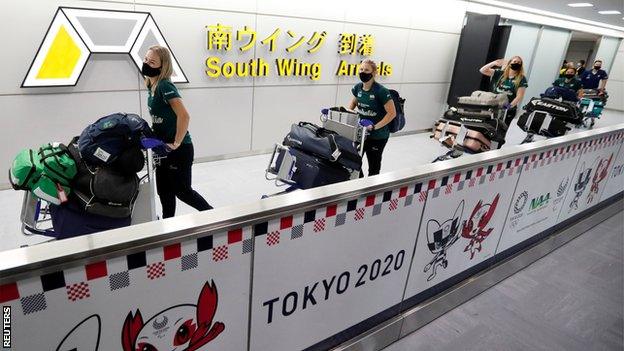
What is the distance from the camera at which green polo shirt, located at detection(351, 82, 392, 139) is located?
3410mm

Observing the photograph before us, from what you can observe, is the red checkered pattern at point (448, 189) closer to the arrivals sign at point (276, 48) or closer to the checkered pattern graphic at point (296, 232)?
the checkered pattern graphic at point (296, 232)

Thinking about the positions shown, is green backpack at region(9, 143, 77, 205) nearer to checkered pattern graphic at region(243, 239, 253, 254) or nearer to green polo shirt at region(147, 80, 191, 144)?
green polo shirt at region(147, 80, 191, 144)

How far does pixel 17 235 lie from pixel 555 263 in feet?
13.5

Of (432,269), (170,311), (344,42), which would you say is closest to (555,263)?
(432,269)

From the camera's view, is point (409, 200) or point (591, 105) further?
point (591, 105)

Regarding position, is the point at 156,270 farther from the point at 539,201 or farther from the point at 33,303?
the point at 539,201

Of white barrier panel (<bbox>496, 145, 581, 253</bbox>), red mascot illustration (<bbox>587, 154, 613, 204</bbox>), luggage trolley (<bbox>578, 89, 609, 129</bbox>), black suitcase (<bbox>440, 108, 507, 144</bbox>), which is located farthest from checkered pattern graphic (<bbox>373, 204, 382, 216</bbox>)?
luggage trolley (<bbox>578, 89, 609, 129</bbox>)

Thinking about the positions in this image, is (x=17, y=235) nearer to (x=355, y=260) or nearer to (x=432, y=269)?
(x=355, y=260)

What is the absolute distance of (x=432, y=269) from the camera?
6.89 feet

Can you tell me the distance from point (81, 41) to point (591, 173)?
15.6ft

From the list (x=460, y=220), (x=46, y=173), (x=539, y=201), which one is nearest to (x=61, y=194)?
(x=46, y=173)

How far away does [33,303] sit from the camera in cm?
90

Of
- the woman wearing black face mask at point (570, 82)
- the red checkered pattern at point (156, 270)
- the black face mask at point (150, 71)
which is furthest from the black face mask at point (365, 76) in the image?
the woman wearing black face mask at point (570, 82)

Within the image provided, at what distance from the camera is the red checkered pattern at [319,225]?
142 centimetres
